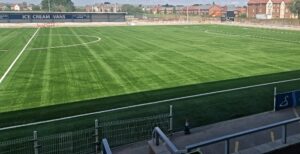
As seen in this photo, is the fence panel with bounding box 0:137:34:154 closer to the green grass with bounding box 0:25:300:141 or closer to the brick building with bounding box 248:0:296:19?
the green grass with bounding box 0:25:300:141

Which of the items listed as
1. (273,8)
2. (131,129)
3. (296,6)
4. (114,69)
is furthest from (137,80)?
(273,8)

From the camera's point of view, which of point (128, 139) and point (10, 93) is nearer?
point (128, 139)

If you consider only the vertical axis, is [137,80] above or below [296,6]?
below

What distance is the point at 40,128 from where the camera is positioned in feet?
43.2

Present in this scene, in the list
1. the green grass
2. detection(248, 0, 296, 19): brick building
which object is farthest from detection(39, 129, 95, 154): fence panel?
detection(248, 0, 296, 19): brick building

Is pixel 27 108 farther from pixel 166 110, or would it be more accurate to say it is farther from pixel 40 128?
pixel 166 110

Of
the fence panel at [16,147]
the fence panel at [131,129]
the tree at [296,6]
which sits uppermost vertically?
the tree at [296,6]

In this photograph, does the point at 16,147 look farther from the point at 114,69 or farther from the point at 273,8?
the point at 273,8

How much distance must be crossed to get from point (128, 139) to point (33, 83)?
12005 millimetres

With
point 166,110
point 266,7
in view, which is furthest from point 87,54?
point 266,7

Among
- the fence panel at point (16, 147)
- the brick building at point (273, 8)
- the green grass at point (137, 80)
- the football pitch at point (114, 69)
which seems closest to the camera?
the fence panel at point (16, 147)

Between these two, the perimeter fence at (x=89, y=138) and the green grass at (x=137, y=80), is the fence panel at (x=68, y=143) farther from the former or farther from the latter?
the green grass at (x=137, y=80)

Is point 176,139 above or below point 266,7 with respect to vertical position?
below

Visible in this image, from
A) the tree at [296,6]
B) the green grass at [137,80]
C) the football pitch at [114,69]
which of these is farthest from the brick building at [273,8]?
the green grass at [137,80]
